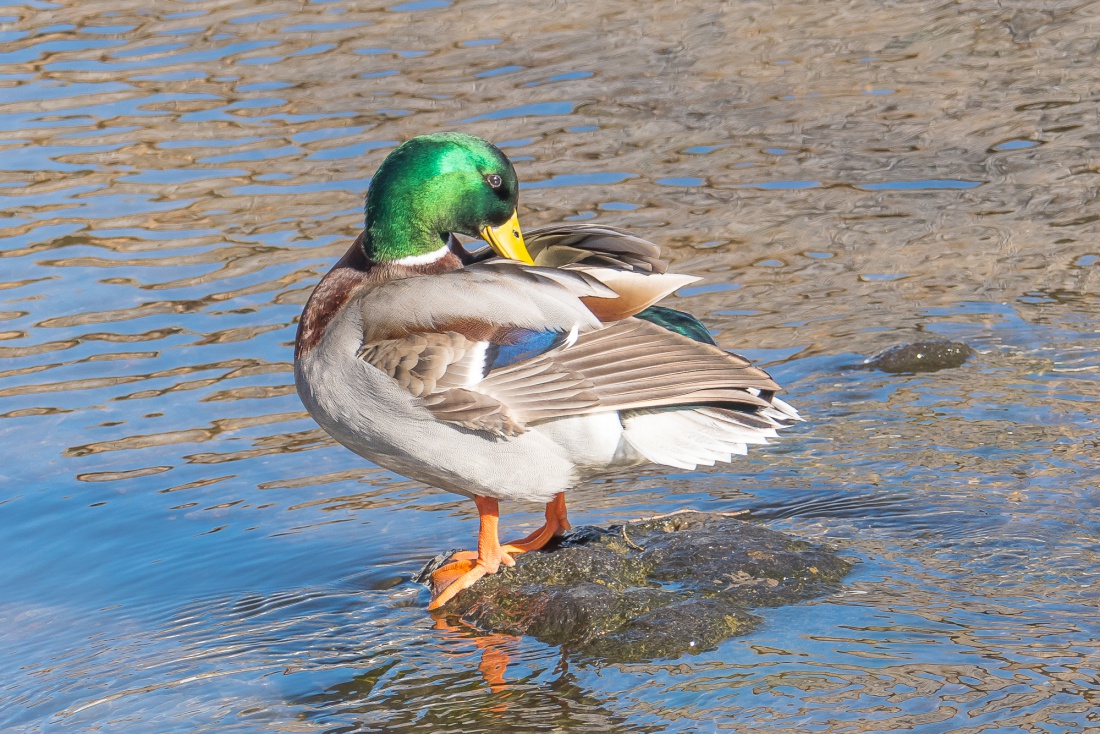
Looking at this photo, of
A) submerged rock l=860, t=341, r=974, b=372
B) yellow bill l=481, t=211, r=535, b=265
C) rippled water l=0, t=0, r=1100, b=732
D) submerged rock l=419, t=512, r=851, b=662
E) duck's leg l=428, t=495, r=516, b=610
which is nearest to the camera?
rippled water l=0, t=0, r=1100, b=732

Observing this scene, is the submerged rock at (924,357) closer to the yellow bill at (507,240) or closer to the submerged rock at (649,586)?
the submerged rock at (649,586)

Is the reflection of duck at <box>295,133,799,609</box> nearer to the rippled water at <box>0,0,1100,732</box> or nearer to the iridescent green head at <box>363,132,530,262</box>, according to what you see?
the iridescent green head at <box>363,132,530,262</box>

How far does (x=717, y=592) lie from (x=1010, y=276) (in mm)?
3012

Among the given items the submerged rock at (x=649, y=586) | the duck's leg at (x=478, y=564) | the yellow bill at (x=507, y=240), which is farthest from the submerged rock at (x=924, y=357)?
the duck's leg at (x=478, y=564)

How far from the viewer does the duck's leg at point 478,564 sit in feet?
15.0

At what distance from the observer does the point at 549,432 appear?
432cm

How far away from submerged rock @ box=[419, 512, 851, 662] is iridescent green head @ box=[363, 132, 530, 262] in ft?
3.16

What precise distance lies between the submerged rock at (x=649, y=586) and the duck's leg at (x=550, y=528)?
0.14 ft

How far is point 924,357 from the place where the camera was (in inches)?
235

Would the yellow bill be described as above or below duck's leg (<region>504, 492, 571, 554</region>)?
above

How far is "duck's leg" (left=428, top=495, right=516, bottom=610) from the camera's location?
4574mm

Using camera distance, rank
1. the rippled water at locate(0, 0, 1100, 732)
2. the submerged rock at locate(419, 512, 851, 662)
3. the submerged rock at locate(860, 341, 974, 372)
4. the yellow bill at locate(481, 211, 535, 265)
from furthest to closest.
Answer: the submerged rock at locate(860, 341, 974, 372)
the yellow bill at locate(481, 211, 535, 265)
the submerged rock at locate(419, 512, 851, 662)
the rippled water at locate(0, 0, 1100, 732)

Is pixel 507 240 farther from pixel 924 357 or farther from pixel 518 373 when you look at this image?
pixel 924 357

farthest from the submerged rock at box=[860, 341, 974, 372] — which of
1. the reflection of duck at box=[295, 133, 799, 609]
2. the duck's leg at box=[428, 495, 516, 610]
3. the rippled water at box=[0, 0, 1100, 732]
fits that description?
the duck's leg at box=[428, 495, 516, 610]
